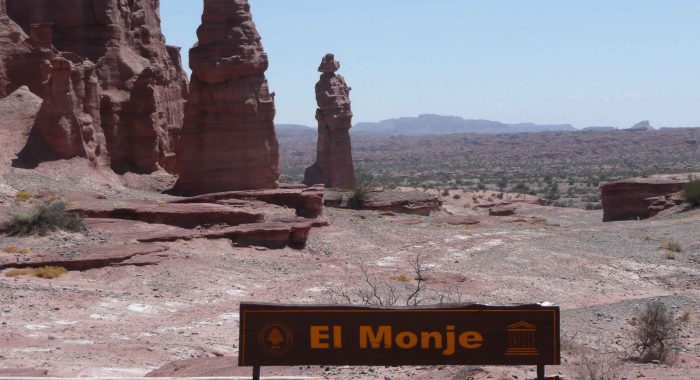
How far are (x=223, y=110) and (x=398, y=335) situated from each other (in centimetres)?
2749

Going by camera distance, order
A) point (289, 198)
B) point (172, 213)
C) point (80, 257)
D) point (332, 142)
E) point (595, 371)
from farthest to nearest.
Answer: point (332, 142) → point (289, 198) → point (172, 213) → point (80, 257) → point (595, 371)

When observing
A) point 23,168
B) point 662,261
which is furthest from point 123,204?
point 662,261

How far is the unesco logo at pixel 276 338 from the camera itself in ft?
27.1

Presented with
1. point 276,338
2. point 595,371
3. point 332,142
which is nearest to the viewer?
point 276,338

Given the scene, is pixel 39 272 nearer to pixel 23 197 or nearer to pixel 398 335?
pixel 23 197

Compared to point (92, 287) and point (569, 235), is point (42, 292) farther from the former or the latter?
point (569, 235)

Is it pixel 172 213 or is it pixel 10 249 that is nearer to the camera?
pixel 10 249

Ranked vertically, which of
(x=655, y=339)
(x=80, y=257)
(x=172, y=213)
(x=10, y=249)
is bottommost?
(x=655, y=339)

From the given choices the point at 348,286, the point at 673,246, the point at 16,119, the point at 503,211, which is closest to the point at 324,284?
the point at 348,286

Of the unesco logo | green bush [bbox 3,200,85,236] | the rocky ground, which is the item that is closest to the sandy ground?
the rocky ground

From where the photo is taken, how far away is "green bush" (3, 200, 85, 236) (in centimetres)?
2272

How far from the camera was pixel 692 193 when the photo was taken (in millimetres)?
43469

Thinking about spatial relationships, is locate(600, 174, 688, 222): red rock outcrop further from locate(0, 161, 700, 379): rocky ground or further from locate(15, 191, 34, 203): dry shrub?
locate(15, 191, 34, 203): dry shrub

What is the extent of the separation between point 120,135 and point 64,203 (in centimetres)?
1482
